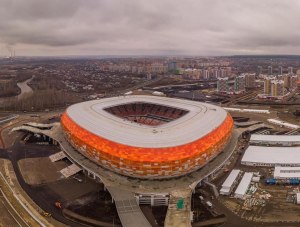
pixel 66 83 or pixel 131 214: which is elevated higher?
pixel 66 83

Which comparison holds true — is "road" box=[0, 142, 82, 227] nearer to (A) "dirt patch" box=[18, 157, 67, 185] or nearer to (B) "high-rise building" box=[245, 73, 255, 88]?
(A) "dirt patch" box=[18, 157, 67, 185]

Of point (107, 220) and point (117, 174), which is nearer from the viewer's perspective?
point (107, 220)

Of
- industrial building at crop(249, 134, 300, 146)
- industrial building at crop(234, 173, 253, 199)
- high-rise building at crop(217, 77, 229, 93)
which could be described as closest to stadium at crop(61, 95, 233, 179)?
industrial building at crop(234, 173, 253, 199)

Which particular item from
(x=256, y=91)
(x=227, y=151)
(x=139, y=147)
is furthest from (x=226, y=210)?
(x=256, y=91)

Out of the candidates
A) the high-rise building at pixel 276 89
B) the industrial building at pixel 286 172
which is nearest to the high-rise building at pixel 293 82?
the high-rise building at pixel 276 89

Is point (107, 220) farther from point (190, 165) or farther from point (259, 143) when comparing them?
point (259, 143)
